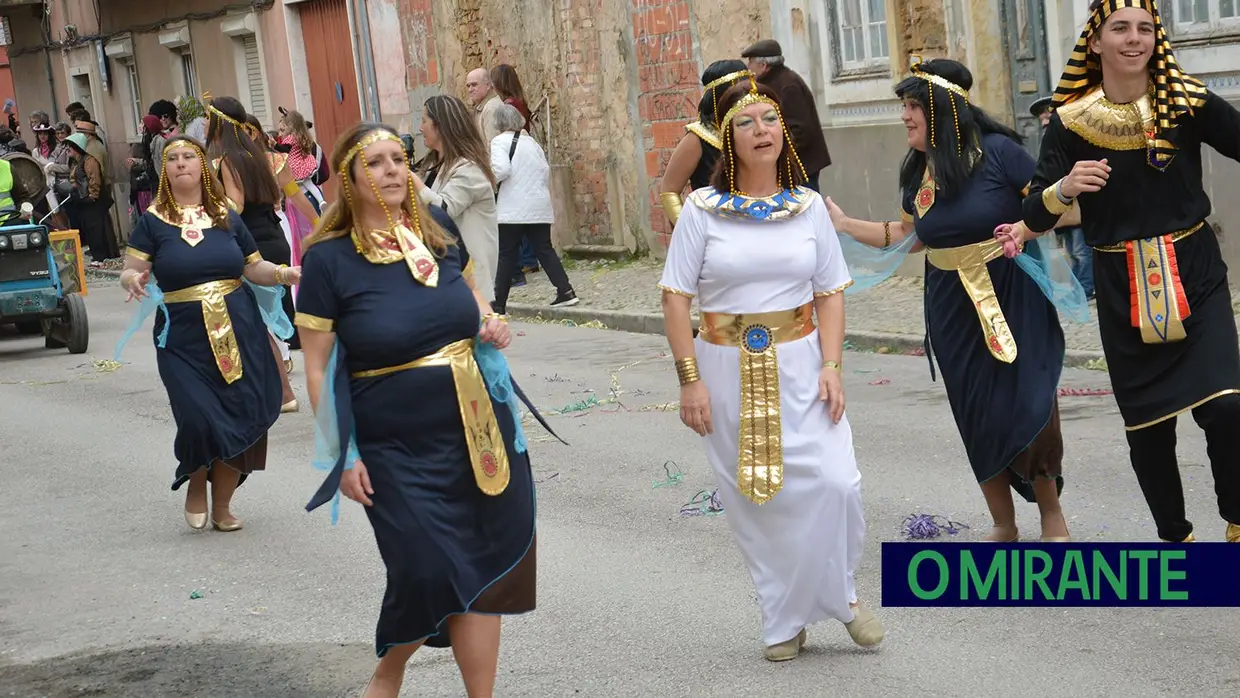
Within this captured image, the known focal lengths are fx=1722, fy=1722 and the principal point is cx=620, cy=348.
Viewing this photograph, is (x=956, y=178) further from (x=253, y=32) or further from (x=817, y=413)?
(x=253, y=32)

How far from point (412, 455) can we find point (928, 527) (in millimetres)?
2769

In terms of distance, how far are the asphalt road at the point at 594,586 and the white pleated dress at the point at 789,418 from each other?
0.87ft

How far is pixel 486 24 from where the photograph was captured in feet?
67.9

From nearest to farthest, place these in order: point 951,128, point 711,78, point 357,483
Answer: point 357,483, point 951,128, point 711,78

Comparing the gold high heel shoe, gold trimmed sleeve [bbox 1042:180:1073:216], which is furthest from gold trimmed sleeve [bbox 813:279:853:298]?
the gold high heel shoe

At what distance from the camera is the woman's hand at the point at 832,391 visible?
5.31 meters

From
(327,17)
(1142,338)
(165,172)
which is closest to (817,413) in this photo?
(1142,338)

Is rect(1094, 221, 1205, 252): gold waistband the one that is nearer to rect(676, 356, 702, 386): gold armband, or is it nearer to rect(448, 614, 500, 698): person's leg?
rect(676, 356, 702, 386): gold armband

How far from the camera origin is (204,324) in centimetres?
814

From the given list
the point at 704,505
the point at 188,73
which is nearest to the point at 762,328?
the point at 704,505

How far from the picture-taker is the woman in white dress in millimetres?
5312

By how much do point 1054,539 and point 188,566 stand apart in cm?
370

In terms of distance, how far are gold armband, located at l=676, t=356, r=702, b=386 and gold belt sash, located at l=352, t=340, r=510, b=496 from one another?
735 millimetres

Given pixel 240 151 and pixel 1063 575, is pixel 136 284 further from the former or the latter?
pixel 1063 575
